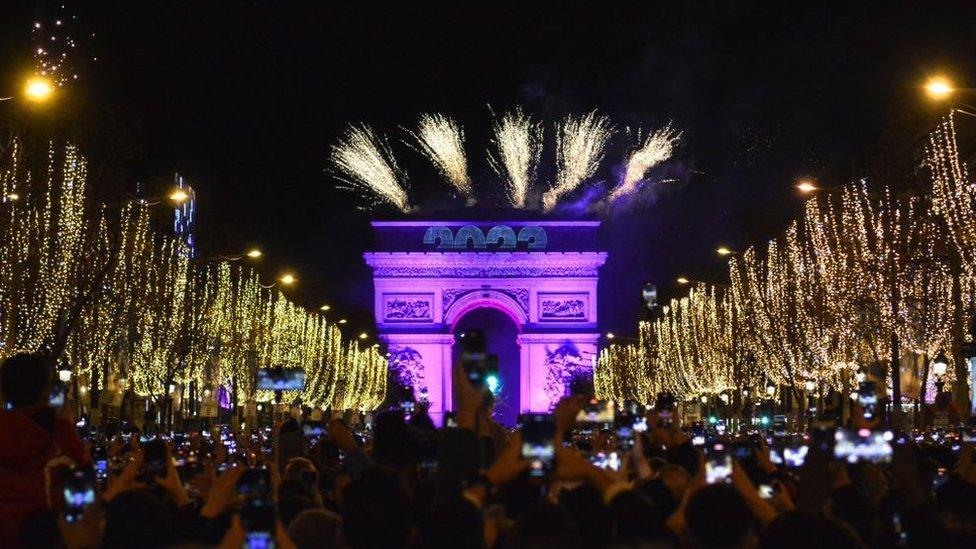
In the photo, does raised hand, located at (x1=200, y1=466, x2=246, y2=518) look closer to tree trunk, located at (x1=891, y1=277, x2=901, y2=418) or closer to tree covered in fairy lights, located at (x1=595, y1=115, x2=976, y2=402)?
tree trunk, located at (x1=891, y1=277, x2=901, y2=418)

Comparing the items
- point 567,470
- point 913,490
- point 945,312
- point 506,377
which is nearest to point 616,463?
point 913,490

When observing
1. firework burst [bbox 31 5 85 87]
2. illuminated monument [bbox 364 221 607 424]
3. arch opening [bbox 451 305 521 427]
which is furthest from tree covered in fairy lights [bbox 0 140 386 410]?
arch opening [bbox 451 305 521 427]

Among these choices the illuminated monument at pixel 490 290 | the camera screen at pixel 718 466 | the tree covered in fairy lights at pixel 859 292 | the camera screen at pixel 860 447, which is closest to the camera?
the camera screen at pixel 860 447

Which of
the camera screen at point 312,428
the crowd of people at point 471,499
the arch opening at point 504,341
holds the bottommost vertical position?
the crowd of people at point 471,499

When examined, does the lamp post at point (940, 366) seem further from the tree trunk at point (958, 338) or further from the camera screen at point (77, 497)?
the camera screen at point (77, 497)

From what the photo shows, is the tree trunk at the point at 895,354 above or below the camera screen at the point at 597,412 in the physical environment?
above

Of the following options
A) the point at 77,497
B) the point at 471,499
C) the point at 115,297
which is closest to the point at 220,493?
the point at 77,497

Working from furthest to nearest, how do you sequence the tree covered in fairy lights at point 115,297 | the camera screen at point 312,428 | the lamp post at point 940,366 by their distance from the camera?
the lamp post at point 940,366
the tree covered in fairy lights at point 115,297
the camera screen at point 312,428

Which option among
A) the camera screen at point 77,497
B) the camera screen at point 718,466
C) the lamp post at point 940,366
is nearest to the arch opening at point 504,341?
the lamp post at point 940,366
